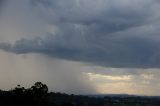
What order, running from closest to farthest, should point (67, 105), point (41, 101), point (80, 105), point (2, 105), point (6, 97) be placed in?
1. point (2, 105)
2. point (41, 101)
3. point (6, 97)
4. point (67, 105)
5. point (80, 105)

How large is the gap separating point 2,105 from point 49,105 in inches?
532

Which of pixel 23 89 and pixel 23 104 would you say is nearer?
pixel 23 104

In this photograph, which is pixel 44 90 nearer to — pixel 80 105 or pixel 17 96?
pixel 17 96

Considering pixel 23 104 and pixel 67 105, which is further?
pixel 67 105

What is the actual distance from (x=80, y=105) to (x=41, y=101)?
281ft

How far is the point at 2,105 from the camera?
10744 centimetres

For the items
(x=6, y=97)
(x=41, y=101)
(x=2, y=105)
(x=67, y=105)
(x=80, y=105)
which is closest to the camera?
(x=2, y=105)

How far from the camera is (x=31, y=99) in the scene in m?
117

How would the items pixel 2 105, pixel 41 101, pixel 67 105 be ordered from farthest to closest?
1. pixel 67 105
2. pixel 41 101
3. pixel 2 105

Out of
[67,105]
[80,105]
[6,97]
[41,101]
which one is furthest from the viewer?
[80,105]

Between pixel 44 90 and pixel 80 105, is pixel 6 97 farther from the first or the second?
pixel 80 105

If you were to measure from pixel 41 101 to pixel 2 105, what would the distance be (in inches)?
478

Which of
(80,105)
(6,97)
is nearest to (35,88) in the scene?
(6,97)

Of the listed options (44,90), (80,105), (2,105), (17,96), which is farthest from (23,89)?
(80,105)
